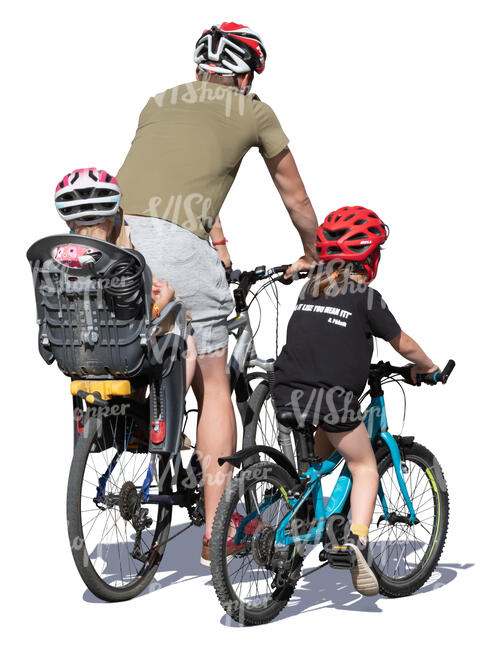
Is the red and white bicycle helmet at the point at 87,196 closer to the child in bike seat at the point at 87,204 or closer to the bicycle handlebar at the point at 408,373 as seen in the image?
the child in bike seat at the point at 87,204

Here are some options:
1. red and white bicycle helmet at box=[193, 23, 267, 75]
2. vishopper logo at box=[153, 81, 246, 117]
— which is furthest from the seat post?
red and white bicycle helmet at box=[193, 23, 267, 75]

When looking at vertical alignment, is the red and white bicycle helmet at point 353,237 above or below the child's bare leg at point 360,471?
above

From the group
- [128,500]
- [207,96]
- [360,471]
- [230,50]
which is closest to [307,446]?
[360,471]

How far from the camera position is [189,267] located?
9.59 meters

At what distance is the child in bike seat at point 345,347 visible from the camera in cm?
892

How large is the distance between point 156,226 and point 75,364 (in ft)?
3.47

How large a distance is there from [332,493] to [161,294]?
1460mm

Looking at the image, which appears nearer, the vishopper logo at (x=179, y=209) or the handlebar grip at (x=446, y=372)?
the handlebar grip at (x=446, y=372)

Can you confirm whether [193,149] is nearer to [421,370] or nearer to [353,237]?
[353,237]

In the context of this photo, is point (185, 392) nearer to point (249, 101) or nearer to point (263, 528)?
point (263, 528)

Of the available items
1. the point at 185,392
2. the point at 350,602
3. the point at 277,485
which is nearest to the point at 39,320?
the point at 185,392

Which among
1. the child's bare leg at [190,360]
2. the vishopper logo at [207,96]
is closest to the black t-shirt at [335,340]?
the child's bare leg at [190,360]

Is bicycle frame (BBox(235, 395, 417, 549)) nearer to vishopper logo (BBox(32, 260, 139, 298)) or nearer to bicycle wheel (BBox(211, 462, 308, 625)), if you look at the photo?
bicycle wheel (BBox(211, 462, 308, 625))

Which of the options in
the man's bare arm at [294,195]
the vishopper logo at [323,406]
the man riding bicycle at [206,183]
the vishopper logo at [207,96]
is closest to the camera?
the vishopper logo at [323,406]
